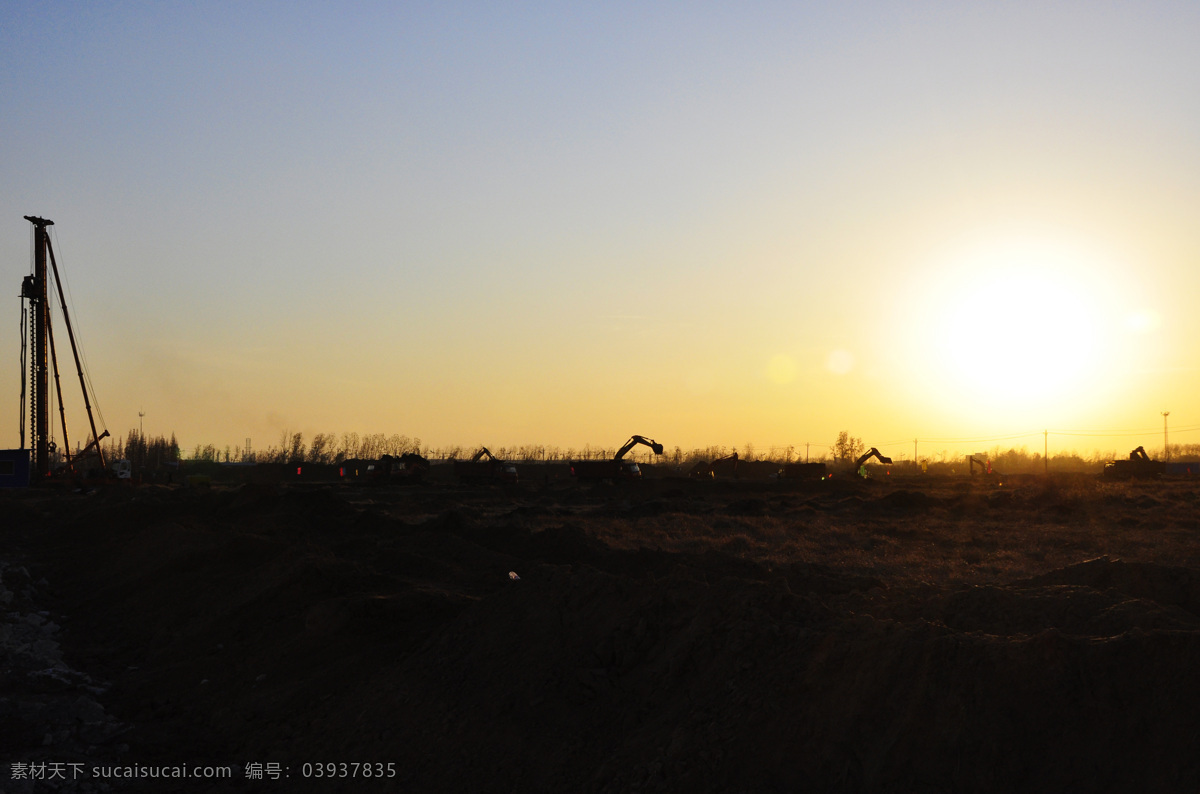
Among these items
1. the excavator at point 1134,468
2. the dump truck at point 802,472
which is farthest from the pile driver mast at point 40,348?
the excavator at point 1134,468

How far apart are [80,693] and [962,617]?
9108 mm

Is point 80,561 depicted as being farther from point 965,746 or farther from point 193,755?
point 965,746

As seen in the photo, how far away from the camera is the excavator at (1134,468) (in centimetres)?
6228

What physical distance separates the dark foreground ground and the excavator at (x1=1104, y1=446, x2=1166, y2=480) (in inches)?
2185

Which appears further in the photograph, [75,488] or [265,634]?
[75,488]

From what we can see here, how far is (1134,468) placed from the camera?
6344cm

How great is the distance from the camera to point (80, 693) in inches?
358

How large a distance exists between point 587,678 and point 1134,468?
2706 inches

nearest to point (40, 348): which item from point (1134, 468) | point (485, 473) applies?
point (485, 473)

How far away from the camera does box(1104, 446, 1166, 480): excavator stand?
62.3 m

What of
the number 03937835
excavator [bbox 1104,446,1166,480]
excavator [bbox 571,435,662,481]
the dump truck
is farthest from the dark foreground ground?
excavator [bbox 1104,446,1166,480]

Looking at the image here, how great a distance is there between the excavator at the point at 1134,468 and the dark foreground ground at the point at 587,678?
55.5 metres

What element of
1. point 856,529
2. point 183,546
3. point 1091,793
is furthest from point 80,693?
point 856,529

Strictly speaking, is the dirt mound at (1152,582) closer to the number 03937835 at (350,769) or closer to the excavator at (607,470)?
the number 03937835 at (350,769)
